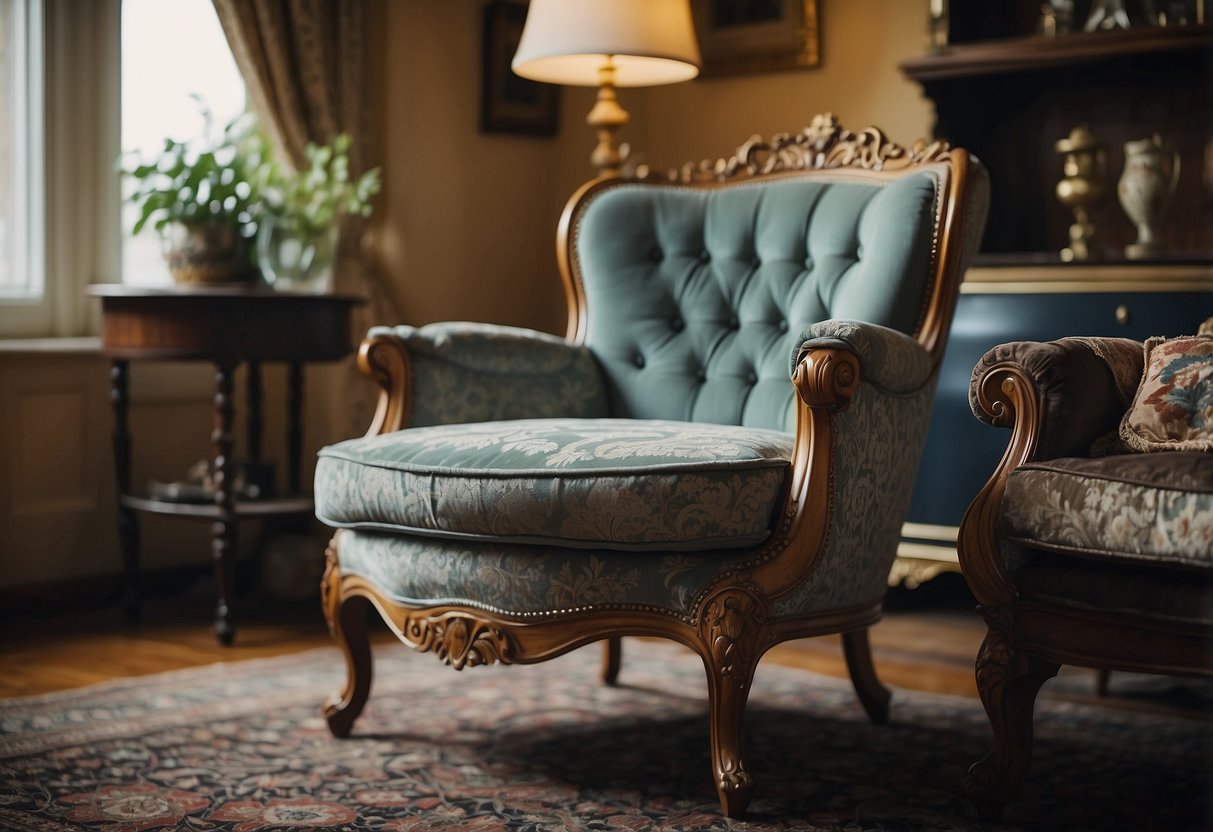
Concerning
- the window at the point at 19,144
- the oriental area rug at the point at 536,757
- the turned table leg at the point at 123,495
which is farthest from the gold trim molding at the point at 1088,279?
the window at the point at 19,144

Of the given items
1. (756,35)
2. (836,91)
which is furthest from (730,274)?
(756,35)

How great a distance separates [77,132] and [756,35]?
6.25ft

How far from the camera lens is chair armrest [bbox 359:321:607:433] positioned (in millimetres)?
2400

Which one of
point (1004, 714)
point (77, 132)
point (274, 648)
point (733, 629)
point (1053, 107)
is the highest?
point (1053, 107)

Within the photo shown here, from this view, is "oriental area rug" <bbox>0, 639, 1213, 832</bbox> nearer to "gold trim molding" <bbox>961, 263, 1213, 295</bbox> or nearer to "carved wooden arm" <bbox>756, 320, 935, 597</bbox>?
"carved wooden arm" <bbox>756, 320, 935, 597</bbox>

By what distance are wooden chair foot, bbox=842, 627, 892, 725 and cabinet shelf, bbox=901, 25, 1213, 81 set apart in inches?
63.4

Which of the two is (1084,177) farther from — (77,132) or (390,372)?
(77,132)

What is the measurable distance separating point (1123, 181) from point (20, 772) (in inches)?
102

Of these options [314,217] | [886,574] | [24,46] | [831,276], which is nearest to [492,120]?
[314,217]

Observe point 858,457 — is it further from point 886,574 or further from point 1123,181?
point 1123,181

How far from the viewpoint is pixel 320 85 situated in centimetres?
375

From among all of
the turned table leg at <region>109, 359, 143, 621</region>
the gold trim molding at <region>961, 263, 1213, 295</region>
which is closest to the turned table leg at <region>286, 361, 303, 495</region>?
the turned table leg at <region>109, 359, 143, 621</region>

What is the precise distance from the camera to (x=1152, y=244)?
3.20 m

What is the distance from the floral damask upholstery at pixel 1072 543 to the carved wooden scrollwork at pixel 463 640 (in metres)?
0.66
